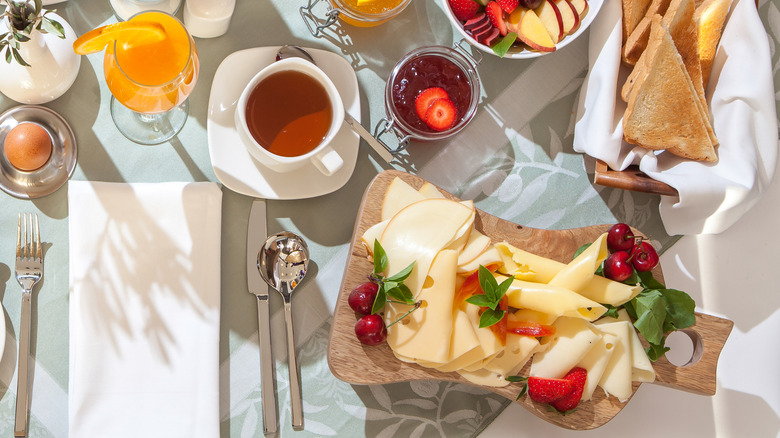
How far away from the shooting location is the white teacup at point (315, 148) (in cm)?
105

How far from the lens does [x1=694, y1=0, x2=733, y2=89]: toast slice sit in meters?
1.16

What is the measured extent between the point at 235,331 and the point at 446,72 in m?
0.59

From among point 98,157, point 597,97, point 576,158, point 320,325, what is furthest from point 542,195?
point 98,157

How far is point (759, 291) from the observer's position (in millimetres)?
1322

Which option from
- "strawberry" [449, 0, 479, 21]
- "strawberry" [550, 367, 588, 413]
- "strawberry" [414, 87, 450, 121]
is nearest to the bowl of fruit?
"strawberry" [449, 0, 479, 21]

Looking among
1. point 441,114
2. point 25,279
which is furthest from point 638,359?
point 25,279

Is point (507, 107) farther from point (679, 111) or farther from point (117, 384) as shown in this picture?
point (117, 384)

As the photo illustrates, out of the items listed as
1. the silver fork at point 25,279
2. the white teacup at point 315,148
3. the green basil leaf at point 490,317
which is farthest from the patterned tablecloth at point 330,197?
the green basil leaf at point 490,317

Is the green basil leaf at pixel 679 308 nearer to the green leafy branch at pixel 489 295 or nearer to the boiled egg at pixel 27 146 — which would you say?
the green leafy branch at pixel 489 295

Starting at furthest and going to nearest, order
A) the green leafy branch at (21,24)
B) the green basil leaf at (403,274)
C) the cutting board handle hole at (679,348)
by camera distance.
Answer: the cutting board handle hole at (679,348) → the green basil leaf at (403,274) → the green leafy branch at (21,24)

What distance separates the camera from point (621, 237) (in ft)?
3.72

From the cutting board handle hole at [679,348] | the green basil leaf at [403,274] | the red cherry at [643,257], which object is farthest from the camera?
the cutting board handle hole at [679,348]

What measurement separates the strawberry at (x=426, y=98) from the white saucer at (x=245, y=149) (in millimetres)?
108

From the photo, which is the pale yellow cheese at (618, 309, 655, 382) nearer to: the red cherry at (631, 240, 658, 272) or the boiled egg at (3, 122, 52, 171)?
the red cherry at (631, 240, 658, 272)
